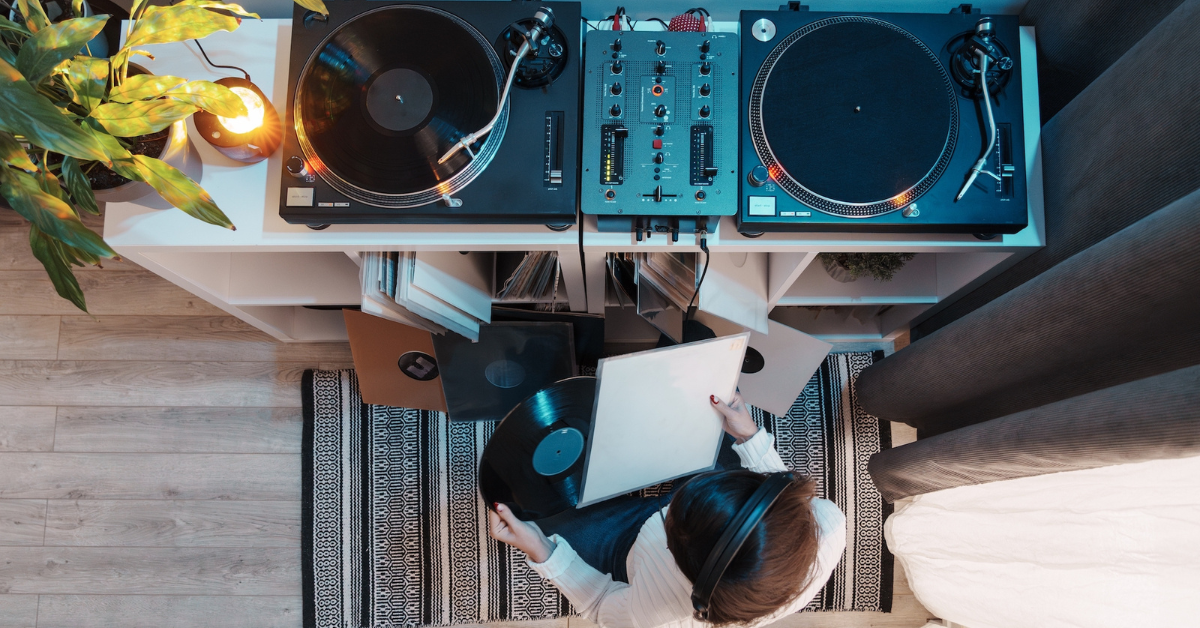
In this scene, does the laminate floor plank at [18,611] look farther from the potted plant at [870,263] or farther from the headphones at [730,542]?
the potted plant at [870,263]

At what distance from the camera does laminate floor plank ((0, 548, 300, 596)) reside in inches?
71.2

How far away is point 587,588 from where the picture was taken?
1.36 m

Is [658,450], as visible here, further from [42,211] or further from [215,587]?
[215,587]

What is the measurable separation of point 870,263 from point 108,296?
2.02 meters

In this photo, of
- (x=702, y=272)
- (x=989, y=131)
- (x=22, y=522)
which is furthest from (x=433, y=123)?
(x=22, y=522)

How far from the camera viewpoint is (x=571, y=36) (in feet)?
3.74

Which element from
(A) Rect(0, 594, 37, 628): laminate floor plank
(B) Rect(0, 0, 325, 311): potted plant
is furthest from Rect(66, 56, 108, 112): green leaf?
(A) Rect(0, 594, 37, 628): laminate floor plank

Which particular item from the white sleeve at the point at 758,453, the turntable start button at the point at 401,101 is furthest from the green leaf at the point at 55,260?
the white sleeve at the point at 758,453

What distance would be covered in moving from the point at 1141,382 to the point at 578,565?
102 centimetres

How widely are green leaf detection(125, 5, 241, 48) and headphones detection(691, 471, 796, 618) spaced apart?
3.12ft

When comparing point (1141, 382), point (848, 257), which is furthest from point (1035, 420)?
point (848, 257)

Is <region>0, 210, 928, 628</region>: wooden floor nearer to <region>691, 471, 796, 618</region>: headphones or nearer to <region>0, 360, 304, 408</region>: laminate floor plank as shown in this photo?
<region>0, 360, 304, 408</region>: laminate floor plank

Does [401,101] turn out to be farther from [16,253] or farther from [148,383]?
[16,253]

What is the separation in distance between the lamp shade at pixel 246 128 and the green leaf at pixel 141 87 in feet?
0.68
